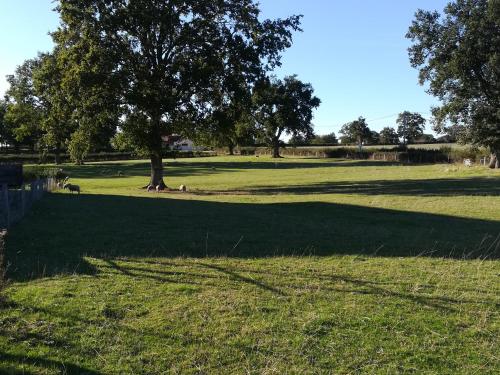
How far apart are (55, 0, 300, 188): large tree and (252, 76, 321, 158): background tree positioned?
6012 centimetres

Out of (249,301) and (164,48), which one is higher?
(164,48)

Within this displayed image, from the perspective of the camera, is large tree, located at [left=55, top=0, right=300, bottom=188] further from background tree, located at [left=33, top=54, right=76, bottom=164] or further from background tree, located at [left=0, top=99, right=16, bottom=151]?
background tree, located at [left=0, top=99, right=16, bottom=151]

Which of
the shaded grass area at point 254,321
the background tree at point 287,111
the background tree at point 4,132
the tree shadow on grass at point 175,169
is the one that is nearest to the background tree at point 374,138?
the background tree at point 287,111

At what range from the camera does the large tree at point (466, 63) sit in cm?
4303

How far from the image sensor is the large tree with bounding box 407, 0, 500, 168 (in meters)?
43.0

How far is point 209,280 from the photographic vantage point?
7.46 metres

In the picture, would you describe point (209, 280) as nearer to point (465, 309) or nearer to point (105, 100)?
point (465, 309)

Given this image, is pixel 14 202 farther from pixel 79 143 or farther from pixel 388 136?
pixel 388 136

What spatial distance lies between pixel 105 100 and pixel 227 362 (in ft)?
88.4

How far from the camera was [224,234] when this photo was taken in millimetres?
12352

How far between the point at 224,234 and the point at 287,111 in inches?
3261

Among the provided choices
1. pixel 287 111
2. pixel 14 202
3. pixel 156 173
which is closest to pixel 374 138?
pixel 287 111

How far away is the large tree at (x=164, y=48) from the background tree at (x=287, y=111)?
60.1 meters

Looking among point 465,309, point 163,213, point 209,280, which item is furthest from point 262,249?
point 163,213
